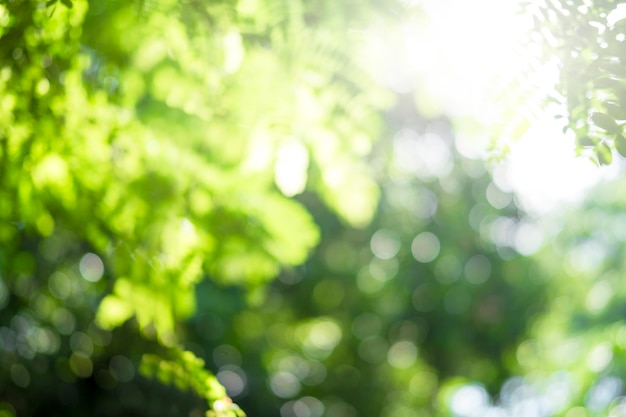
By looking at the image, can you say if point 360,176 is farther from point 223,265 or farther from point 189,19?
point 189,19

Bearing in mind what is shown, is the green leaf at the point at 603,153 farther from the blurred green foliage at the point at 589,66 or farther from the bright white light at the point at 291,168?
the bright white light at the point at 291,168

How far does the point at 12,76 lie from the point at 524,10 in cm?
124

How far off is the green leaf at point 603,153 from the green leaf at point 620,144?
0.11 feet

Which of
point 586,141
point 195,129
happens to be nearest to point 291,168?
point 195,129

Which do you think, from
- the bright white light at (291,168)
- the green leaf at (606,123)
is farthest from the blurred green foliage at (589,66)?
the bright white light at (291,168)

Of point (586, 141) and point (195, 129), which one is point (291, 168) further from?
point (586, 141)

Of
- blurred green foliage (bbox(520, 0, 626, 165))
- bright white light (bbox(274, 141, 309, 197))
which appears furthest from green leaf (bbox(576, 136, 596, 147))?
bright white light (bbox(274, 141, 309, 197))

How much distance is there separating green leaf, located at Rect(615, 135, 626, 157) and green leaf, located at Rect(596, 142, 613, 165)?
0.11 feet

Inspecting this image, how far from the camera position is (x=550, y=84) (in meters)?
1.44

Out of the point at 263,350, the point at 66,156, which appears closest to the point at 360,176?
the point at 66,156

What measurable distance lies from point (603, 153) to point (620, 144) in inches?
1.8

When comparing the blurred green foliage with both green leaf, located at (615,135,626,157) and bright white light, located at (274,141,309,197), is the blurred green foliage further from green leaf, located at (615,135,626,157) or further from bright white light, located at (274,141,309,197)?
bright white light, located at (274,141,309,197)

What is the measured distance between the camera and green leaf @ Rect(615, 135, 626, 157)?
4.20ft

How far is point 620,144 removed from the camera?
1.29 meters
